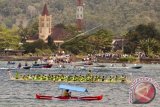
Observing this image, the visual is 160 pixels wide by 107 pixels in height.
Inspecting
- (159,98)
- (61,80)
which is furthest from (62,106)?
(61,80)

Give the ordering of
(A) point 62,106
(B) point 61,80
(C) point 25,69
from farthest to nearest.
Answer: (C) point 25,69
(B) point 61,80
(A) point 62,106

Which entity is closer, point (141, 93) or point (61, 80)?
point (141, 93)

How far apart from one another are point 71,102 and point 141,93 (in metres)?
29.3

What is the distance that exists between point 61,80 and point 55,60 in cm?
10487

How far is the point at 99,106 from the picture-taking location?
5188 centimetres

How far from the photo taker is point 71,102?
53562mm

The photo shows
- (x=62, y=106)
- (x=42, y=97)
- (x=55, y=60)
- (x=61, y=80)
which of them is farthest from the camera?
(x=55, y=60)

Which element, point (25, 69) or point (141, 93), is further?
point (25, 69)

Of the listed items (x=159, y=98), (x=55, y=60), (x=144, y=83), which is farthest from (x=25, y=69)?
(x=144, y=83)

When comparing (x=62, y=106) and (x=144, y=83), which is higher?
(x=144, y=83)

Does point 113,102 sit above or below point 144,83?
below

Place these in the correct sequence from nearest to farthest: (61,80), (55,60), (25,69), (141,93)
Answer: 1. (141,93)
2. (61,80)
3. (25,69)
4. (55,60)

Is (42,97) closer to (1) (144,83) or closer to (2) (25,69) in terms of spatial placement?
(1) (144,83)

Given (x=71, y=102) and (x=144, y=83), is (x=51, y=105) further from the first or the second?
(x=144, y=83)
